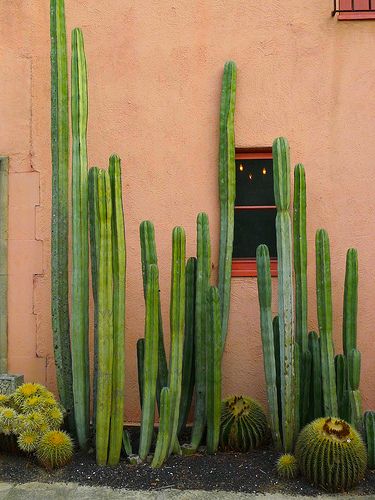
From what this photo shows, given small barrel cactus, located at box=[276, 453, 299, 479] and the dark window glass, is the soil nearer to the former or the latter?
small barrel cactus, located at box=[276, 453, 299, 479]

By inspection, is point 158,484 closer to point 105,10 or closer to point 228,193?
point 228,193

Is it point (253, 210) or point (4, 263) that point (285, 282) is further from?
point (4, 263)

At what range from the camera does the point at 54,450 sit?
179 inches

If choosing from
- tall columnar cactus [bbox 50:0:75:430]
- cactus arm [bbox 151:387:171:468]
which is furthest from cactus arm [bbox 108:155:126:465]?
tall columnar cactus [bbox 50:0:75:430]

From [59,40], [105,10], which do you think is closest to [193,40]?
[105,10]

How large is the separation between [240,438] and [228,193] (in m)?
2.05

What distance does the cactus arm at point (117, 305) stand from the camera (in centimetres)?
464

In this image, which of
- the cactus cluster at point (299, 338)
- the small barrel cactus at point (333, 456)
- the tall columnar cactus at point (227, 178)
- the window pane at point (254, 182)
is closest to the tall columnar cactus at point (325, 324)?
the cactus cluster at point (299, 338)

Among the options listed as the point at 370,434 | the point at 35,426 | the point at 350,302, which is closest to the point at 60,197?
the point at 35,426

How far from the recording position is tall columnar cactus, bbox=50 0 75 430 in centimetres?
500

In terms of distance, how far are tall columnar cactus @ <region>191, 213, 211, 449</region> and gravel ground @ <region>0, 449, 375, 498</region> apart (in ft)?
0.88

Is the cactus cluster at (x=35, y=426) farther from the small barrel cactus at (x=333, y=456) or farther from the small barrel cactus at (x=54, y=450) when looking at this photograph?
the small barrel cactus at (x=333, y=456)

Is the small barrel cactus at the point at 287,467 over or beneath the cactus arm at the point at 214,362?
beneath

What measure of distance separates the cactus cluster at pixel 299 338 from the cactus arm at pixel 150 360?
2.69 feet
